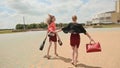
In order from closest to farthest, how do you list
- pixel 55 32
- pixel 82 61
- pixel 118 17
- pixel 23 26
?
pixel 82 61
pixel 55 32
pixel 23 26
pixel 118 17

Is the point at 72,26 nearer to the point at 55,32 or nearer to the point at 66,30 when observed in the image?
the point at 66,30

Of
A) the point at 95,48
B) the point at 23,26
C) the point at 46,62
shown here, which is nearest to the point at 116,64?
the point at 95,48

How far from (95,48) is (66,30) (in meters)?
1.06

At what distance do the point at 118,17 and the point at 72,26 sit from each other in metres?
125

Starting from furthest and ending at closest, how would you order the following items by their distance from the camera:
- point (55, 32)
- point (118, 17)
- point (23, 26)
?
1. point (118, 17)
2. point (23, 26)
3. point (55, 32)

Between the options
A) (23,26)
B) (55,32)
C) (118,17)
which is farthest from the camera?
(118,17)

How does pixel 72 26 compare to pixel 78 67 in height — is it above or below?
above

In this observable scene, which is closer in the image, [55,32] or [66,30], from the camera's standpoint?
[66,30]

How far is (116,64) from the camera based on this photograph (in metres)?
8.09

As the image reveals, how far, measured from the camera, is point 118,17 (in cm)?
12962

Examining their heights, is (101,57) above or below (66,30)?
below

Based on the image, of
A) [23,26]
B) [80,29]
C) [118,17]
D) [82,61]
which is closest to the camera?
[80,29]

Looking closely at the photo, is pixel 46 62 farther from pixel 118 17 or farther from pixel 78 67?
pixel 118 17

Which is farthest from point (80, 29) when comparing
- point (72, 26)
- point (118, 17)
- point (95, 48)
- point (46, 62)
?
point (118, 17)
